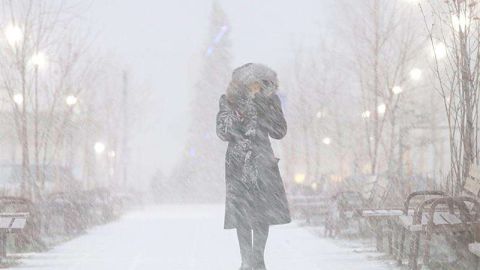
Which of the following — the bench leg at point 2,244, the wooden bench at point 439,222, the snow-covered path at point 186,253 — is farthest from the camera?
the bench leg at point 2,244

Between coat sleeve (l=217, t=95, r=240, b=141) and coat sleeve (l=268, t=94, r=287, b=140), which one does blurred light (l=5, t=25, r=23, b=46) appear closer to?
coat sleeve (l=217, t=95, r=240, b=141)

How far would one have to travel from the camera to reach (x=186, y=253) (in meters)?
11.6

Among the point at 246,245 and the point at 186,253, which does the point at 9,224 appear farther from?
the point at 246,245

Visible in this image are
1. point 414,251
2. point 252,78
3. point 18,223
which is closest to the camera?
point 252,78

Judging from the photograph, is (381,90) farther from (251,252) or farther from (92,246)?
(251,252)

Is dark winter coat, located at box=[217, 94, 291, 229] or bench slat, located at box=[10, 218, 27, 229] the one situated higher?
dark winter coat, located at box=[217, 94, 291, 229]

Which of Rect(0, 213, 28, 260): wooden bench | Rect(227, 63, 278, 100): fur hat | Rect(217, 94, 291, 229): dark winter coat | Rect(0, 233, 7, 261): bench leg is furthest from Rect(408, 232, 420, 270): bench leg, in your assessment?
Rect(0, 233, 7, 261): bench leg

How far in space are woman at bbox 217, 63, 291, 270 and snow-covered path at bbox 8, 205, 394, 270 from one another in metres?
2.35

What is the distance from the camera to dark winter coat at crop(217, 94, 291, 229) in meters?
7.21

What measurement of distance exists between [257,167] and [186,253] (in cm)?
454

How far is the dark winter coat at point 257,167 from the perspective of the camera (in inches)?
284

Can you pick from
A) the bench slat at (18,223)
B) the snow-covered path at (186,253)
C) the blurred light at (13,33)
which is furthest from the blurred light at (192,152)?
the bench slat at (18,223)

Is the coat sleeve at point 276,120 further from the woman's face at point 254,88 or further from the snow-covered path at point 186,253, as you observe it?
the snow-covered path at point 186,253

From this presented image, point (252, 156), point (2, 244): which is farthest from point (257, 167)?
point (2, 244)
